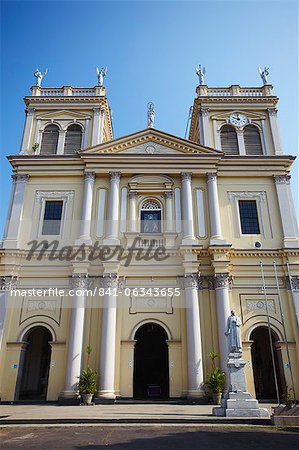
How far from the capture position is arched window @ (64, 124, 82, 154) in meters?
24.3

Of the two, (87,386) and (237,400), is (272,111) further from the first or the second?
(87,386)

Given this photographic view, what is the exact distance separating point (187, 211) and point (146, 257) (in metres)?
3.67

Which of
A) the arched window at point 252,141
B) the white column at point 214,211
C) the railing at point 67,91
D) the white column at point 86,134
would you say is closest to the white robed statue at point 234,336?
the white column at point 214,211

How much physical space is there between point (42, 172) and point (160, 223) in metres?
7.94

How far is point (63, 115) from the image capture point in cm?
2533

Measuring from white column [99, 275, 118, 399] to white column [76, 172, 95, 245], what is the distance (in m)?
2.61

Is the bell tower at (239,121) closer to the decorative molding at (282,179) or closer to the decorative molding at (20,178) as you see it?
the decorative molding at (282,179)

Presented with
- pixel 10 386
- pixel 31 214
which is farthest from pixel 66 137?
pixel 10 386

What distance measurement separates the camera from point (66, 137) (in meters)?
24.7

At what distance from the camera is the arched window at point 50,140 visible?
2427 centimetres

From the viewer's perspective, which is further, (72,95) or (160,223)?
(72,95)

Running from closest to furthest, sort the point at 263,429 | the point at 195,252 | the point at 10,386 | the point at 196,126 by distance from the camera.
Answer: the point at 263,429 → the point at 10,386 → the point at 195,252 → the point at 196,126

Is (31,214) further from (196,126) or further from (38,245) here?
(196,126)

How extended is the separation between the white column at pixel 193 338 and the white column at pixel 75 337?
531 cm
